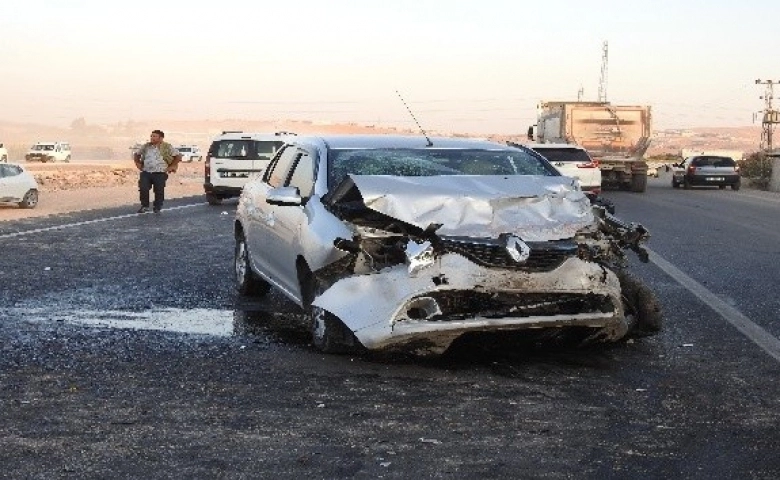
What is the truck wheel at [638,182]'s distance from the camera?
4044cm

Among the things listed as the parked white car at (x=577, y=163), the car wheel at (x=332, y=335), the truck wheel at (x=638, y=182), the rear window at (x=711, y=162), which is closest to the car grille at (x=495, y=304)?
the car wheel at (x=332, y=335)

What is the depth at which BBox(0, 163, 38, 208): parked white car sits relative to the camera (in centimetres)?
2691

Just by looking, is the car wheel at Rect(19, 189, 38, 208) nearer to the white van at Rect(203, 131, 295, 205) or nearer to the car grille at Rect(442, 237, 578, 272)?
the white van at Rect(203, 131, 295, 205)

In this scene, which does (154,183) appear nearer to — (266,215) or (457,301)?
(266,215)

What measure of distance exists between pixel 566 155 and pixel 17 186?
14212 mm

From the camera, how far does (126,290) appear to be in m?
11.0

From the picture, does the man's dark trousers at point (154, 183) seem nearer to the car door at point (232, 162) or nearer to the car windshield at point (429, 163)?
the car door at point (232, 162)

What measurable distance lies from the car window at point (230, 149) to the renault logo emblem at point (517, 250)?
22687 mm

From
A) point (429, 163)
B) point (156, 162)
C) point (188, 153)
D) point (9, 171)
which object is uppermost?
point (429, 163)

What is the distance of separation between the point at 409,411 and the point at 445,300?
1214 mm

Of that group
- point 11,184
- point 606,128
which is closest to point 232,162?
point 11,184

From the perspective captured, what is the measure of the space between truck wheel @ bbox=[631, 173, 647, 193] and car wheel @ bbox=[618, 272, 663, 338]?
33.2 m

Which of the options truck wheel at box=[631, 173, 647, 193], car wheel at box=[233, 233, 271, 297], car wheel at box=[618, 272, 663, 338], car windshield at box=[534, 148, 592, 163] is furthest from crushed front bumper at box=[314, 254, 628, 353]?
truck wheel at box=[631, 173, 647, 193]

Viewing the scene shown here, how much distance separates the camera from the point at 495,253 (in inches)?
270
